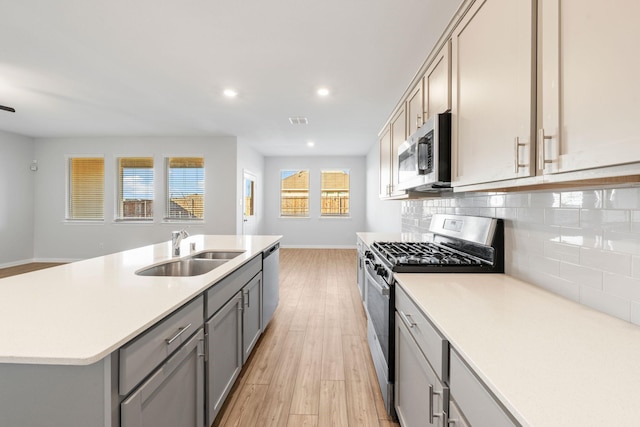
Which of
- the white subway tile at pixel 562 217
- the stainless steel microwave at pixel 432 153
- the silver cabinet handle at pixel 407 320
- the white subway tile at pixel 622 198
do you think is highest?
the stainless steel microwave at pixel 432 153

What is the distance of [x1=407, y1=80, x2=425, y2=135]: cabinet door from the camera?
220cm

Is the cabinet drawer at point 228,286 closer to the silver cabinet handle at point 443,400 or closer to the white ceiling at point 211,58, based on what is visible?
the silver cabinet handle at point 443,400

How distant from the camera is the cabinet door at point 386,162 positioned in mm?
3416

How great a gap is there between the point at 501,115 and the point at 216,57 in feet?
8.67

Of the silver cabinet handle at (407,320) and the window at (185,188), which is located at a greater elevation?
the window at (185,188)

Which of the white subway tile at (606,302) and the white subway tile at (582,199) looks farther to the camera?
the white subway tile at (582,199)

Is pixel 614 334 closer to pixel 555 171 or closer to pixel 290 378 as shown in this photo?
pixel 555 171

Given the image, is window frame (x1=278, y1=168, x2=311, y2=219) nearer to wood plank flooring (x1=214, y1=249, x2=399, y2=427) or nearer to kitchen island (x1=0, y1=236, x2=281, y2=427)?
wood plank flooring (x1=214, y1=249, x2=399, y2=427)

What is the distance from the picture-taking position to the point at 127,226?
21.8ft

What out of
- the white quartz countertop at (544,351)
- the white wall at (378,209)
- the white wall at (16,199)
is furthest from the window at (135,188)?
the white quartz countertop at (544,351)

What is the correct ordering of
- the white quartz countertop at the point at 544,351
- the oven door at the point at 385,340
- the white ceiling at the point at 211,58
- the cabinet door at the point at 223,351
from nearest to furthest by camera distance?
the white quartz countertop at the point at 544,351
the cabinet door at the point at 223,351
the oven door at the point at 385,340
the white ceiling at the point at 211,58

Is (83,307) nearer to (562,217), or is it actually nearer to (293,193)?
(562,217)

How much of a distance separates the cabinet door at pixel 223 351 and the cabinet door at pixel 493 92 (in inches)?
58.3

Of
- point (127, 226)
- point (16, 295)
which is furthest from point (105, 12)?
point (127, 226)
